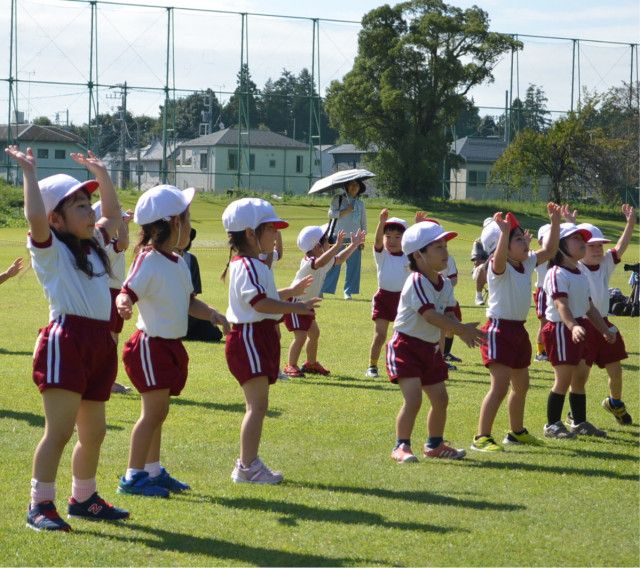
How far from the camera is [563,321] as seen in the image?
363 inches

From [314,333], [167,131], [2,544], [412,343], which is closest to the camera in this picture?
[2,544]

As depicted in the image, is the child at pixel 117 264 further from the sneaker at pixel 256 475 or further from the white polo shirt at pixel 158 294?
the sneaker at pixel 256 475

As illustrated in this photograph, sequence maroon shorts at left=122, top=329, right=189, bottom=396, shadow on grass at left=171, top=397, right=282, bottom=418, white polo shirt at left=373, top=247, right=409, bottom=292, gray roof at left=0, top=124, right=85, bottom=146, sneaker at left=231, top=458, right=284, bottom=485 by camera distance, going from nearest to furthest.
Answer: maroon shorts at left=122, top=329, right=189, bottom=396, sneaker at left=231, top=458, right=284, bottom=485, shadow on grass at left=171, top=397, right=282, bottom=418, white polo shirt at left=373, top=247, right=409, bottom=292, gray roof at left=0, top=124, right=85, bottom=146

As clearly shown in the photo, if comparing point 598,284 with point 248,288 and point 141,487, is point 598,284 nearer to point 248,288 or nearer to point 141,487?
point 248,288

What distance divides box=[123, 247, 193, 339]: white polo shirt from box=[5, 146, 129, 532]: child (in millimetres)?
654

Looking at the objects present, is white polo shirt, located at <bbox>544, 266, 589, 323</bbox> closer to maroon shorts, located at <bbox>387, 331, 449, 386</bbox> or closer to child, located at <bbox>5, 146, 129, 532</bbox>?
maroon shorts, located at <bbox>387, 331, 449, 386</bbox>

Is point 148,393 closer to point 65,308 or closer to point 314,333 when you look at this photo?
point 65,308

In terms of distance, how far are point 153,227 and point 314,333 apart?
20.9 feet

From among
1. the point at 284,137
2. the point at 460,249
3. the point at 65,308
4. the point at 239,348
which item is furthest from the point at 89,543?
the point at 284,137

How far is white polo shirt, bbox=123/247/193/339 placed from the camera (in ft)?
22.8

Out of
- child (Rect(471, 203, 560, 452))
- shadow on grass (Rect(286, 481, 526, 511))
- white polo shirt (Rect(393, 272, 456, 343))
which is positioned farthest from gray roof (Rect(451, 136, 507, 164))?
shadow on grass (Rect(286, 481, 526, 511))

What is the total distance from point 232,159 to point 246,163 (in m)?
1.46

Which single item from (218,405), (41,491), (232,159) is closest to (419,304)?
(218,405)

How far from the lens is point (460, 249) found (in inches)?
1539
